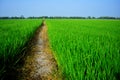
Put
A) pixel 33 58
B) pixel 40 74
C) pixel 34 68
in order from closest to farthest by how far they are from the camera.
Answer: pixel 40 74 → pixel 34 68 → pixel 33 58

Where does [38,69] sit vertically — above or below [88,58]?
below

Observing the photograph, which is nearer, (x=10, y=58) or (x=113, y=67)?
(x=113, y=67)

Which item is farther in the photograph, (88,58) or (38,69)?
(38,69)

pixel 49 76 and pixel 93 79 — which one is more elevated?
pixel 93 79

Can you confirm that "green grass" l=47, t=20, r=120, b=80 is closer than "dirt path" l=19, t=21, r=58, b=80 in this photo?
Yes

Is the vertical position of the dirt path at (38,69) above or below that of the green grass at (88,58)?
below

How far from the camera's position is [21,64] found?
4293 millimetres

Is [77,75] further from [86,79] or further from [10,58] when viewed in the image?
[10,58]

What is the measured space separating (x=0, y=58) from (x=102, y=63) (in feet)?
6.39

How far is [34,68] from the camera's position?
4180 mm

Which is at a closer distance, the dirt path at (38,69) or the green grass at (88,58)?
the green grass at (88,58)

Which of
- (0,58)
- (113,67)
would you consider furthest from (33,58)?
(113,67)

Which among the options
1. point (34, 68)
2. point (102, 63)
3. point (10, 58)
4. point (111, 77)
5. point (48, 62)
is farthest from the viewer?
point (48, 62)

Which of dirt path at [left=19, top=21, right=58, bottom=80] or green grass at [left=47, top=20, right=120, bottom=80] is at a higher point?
green grass at [left=47, top=20, right=120, bottom=80]
